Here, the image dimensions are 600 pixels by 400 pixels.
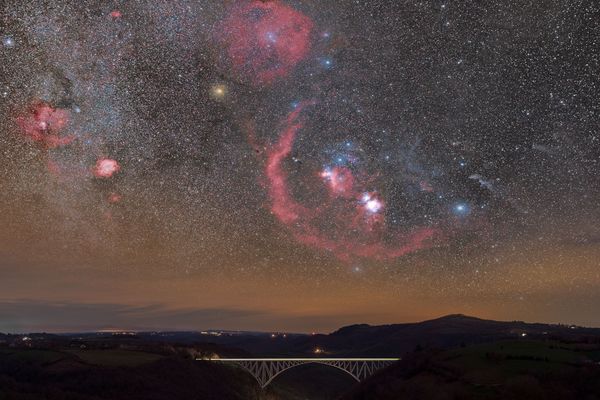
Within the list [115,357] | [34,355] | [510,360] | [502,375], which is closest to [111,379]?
[115,357]

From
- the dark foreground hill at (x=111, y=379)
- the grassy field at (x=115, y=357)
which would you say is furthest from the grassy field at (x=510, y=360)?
the grassy field at (x=115, y=357)

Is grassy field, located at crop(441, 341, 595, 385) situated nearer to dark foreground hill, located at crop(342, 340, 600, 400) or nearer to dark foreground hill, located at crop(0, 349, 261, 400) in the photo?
dark foreground hill, located at crop(342, 340, 600, 400)

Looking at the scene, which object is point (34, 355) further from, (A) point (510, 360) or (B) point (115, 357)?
(A) point (510, 360)

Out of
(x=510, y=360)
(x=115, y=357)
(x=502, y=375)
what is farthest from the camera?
(x=115, y=357)

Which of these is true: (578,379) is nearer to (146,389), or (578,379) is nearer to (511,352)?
(511,352)

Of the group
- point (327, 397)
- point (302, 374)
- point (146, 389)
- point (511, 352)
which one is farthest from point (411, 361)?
point (302, 374)

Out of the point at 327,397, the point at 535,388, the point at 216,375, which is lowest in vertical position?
the point at 327,397

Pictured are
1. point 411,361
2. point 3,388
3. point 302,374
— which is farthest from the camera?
point 302,374

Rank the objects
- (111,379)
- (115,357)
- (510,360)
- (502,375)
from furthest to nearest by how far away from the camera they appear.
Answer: (115,357), (111,379), (510,360), (502,375)

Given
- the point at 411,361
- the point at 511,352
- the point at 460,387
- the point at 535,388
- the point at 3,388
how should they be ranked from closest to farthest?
the point at 535,388 < the point at 460,387 < the point at 511,352 < the point at 3,388 < the point at 411,361

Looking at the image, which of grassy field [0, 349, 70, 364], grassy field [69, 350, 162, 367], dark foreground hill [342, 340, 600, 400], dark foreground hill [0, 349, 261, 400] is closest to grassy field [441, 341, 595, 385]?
dark foreground hill [342, 340, 600, 400]

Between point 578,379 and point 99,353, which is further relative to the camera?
Answer: point 99,353
